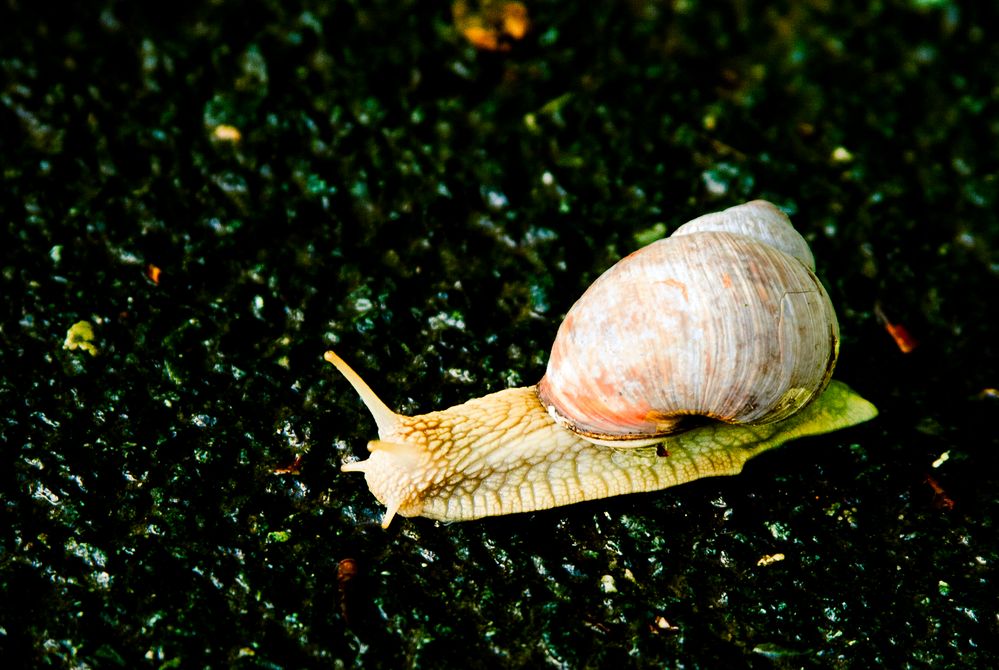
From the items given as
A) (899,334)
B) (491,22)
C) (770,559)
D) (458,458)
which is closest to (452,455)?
(458,458)

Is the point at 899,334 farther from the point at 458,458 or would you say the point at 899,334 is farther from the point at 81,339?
the point at 81,339

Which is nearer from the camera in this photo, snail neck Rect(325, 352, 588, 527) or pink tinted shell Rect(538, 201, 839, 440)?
pink tinted shell Rect(538, 201, 839, 440)

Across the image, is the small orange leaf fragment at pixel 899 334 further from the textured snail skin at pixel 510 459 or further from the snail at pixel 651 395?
the textured snail skin at pixel 510 459

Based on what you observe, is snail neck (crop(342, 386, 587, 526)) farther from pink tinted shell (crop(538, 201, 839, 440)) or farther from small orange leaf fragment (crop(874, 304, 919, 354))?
small orange leaf fragment (crop(874, 304, 919, 354))

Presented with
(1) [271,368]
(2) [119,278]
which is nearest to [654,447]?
(1) [271,368]

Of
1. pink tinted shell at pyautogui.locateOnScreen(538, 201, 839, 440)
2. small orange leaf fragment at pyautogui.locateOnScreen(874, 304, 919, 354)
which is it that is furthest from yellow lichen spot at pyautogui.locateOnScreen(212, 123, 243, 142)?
small orange leaf fragment at pyautogui.locateOnScreen(874, 304, 919, 354)

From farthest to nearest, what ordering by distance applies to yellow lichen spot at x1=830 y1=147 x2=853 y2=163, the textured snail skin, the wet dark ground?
yellow lichen spot at x1=830 y1=147 x2=853 y2=163
the textured snail skin
the wet dark ground
